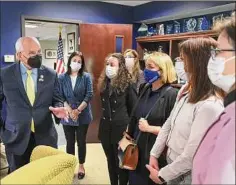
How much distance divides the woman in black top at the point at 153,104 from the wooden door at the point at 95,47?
7.35 feet

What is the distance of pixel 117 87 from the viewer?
8.23ft

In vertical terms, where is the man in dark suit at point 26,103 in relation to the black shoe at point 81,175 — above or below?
above

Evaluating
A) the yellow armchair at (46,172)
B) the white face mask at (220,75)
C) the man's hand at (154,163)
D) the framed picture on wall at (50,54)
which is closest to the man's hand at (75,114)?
the man's hand at (154,163)

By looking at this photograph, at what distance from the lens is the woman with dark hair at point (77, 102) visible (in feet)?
10.1

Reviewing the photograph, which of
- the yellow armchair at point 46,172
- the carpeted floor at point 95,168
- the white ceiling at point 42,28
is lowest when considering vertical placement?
the carpeted floor at point 95,168

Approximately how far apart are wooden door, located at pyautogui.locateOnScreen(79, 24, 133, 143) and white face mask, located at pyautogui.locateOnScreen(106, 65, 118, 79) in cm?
161

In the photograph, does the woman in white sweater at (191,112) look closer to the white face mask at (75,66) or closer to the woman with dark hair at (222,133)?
the woman with dark hair at (222,133)

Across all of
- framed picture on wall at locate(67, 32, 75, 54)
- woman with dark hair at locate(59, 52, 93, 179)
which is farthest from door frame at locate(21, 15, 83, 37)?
woman with dark hair at locate(59, 52, 93, 179)

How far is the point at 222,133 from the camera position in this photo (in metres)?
0.85

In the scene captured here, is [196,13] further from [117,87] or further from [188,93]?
[188,93]

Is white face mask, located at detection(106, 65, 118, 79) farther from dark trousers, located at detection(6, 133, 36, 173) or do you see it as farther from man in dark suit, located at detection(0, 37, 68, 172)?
dark trousers, located at detection(6, 133, 36, 173)

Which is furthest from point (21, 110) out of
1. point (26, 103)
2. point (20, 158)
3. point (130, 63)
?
point (130, 63)

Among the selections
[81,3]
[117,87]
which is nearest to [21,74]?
[117,87]

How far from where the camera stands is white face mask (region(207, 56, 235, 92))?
3.17 ft
